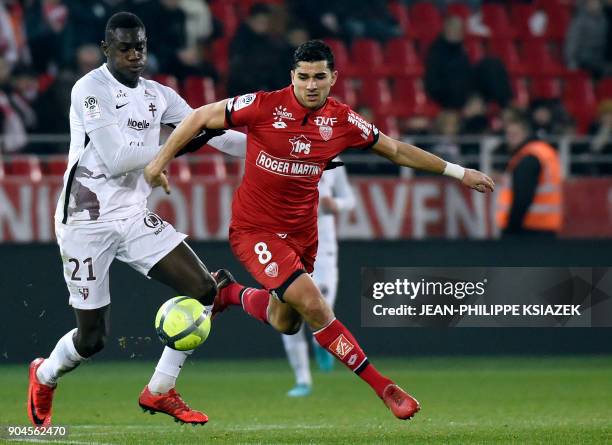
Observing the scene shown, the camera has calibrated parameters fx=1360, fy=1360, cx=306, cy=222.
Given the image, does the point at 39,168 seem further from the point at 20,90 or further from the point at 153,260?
the point at 153,260

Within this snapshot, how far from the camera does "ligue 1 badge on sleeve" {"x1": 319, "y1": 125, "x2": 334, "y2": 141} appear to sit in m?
7.71

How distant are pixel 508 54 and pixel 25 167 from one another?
7.30 metres

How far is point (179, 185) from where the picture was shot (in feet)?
46.2

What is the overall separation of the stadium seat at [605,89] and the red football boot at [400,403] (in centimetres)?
1162

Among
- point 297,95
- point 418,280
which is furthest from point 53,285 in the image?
point 297,95

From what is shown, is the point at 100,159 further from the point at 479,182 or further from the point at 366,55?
the point at 366,55

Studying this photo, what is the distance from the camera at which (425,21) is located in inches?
727

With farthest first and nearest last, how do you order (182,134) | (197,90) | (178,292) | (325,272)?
(197,90), (325,272), (178,292), (182,134)

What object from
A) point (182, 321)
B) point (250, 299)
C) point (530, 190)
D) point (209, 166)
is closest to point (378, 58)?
point (209, 166)

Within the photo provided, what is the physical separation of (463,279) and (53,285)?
3.83 metres

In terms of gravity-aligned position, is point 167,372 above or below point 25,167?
below

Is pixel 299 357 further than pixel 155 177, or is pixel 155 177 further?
pixel 299 357

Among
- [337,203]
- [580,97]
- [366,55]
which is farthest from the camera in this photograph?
[580,97]
